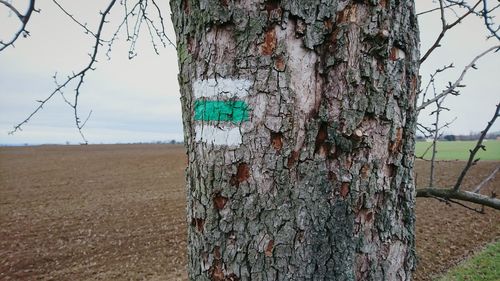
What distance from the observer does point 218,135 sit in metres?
0.91

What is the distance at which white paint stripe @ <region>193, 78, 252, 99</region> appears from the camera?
87 cm

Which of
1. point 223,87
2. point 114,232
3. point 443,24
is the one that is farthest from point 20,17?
point 114,232

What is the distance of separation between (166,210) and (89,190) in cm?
703

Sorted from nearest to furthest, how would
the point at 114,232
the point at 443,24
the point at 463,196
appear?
1. the point at 463,196
2. the point at 443,24
3. the point at 114,232

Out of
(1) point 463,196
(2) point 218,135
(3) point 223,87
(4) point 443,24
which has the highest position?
(4) point 443,24

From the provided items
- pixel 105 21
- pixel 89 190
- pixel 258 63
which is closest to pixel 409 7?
pixel 258 63

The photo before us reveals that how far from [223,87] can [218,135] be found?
0.11 metres

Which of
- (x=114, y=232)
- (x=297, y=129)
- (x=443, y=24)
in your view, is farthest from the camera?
(x=114, y=232)

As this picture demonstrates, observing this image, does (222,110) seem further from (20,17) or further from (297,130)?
(20,17)

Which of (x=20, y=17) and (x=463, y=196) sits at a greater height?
(x=20, y=17)

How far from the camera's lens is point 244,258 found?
89cm

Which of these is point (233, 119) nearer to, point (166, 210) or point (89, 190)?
point (166, 210)

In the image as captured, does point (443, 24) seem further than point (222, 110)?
Yes

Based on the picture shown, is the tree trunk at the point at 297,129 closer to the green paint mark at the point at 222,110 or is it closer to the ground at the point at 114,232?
the green paint mark at the point at 222,110
